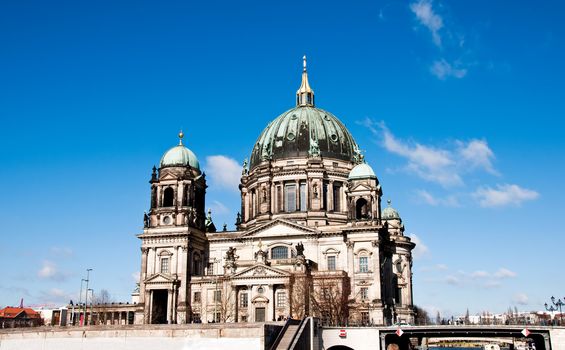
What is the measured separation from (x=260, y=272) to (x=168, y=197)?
2009cm

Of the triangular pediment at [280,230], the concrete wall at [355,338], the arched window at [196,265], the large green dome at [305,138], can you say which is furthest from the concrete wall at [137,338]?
the large green dome at [305,138]

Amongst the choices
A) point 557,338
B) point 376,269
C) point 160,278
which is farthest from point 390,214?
point 557,338

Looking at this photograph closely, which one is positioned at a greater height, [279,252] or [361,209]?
[361,209]

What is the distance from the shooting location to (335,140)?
343ft

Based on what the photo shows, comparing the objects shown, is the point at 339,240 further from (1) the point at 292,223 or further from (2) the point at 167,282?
(2) the point at 167,282

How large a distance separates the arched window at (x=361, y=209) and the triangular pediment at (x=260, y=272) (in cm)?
1460

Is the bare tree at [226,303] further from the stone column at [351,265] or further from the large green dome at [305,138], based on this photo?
the large green dome at [305,138]

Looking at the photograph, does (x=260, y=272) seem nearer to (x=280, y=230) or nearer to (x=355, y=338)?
(x=280, y=230)

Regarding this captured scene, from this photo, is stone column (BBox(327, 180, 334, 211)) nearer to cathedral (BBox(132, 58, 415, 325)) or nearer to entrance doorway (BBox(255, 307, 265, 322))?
cathedral (BBox(132, 58, 415, 325))

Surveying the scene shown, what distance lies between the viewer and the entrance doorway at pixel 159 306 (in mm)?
90431

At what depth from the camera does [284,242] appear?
3600 inches

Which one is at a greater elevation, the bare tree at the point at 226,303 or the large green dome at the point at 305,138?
the large green dome at the point at 305,138

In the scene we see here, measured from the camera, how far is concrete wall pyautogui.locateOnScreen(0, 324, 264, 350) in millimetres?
55106

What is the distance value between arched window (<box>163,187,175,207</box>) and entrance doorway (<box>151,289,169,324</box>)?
12.2 m
